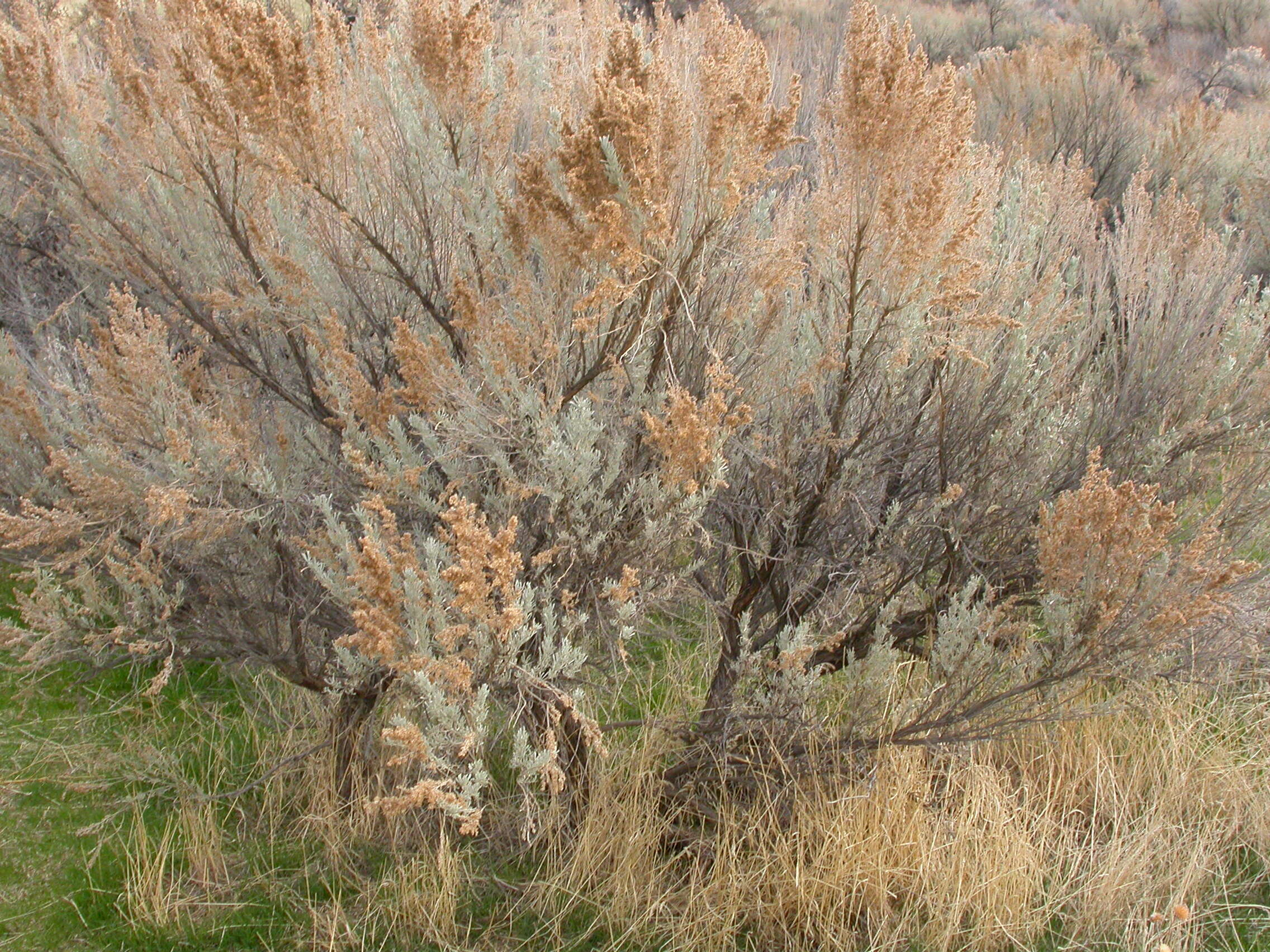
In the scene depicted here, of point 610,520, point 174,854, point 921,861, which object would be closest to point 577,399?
point 610,520

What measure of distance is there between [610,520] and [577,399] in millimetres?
358

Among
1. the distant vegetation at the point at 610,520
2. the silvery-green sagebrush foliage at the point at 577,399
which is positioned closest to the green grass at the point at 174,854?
the distant vegetation at the point at 610,520

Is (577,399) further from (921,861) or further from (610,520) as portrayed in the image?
(921,861)

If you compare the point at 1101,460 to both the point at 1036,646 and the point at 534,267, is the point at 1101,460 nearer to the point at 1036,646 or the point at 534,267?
the point at 1036,646

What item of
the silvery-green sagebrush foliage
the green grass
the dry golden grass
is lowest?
the dry golden grass

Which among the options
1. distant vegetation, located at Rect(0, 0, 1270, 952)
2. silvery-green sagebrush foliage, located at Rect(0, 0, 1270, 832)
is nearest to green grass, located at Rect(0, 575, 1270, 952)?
distant vegetation, located at Rect(0, 0, 1270, 952)

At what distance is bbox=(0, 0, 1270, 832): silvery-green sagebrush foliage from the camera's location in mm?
2850

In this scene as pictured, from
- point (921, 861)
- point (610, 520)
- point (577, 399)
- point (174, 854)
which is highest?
point (577, 399)

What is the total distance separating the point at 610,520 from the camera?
3.05m

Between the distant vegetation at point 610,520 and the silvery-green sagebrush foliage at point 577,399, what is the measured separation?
2 cm

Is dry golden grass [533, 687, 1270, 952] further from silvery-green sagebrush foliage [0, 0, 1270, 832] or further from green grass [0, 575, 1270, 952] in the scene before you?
silvery-green sagebrush foliage [0, 0, 1270, 832]

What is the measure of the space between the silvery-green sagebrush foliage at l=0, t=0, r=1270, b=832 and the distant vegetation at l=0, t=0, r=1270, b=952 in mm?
23

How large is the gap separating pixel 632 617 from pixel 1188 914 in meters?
1.68

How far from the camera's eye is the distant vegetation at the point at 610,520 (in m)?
2.90
